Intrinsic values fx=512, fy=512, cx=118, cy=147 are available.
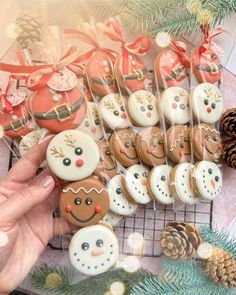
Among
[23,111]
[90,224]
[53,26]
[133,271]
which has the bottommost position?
[133,271]

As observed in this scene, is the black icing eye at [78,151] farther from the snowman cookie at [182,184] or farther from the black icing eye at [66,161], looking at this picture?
the snowman cookie at [182,184]

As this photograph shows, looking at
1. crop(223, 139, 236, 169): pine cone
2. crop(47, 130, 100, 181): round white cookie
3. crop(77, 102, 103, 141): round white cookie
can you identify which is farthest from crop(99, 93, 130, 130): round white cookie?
crop(223, 139, 236, 169): pine cone

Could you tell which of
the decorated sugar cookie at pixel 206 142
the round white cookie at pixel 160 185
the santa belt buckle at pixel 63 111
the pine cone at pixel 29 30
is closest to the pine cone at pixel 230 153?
the decorated sugar cookie at pixel 206 142

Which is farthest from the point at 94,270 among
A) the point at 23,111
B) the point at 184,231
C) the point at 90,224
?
the point at 23,111

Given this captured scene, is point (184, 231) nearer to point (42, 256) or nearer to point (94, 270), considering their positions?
point (94, 270)

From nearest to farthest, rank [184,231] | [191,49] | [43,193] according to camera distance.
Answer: [43,193], [184,231], [191,49]
